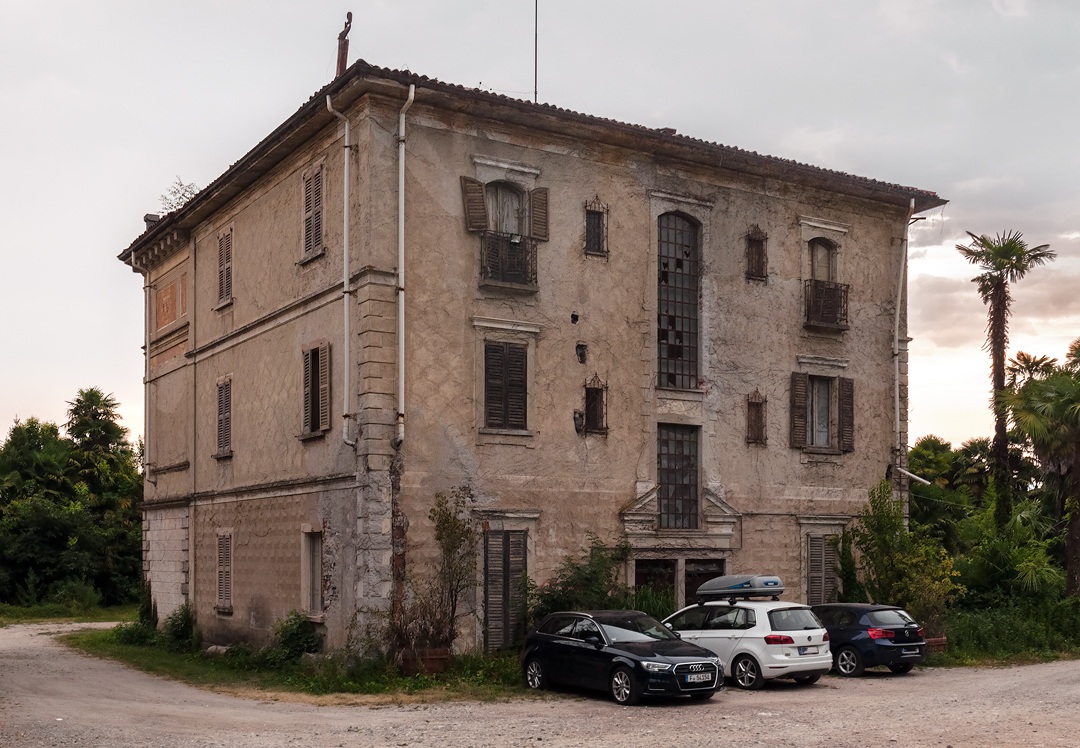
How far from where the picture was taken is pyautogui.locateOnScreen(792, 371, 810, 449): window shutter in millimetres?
27672

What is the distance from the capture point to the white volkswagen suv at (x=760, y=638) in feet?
67.3

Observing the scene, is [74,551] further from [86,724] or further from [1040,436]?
[1040,436]

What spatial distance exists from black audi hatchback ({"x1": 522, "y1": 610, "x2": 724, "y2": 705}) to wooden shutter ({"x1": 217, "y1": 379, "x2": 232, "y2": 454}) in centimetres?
1084

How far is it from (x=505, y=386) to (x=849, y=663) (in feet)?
26.9

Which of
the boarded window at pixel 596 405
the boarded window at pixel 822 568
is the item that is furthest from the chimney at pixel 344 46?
the boarded window at pixel 822 568

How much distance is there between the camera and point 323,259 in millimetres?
24141

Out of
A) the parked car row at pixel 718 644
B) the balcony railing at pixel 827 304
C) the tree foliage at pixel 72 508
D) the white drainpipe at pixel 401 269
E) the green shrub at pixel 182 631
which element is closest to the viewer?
the parked car row at pixel 718 644

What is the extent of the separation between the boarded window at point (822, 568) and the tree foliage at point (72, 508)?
95.2ft

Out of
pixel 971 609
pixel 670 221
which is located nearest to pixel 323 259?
pixel 670 221

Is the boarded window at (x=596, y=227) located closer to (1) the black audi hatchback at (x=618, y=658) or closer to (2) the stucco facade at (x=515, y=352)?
(2) the stucco facade at (x=515, y=352)

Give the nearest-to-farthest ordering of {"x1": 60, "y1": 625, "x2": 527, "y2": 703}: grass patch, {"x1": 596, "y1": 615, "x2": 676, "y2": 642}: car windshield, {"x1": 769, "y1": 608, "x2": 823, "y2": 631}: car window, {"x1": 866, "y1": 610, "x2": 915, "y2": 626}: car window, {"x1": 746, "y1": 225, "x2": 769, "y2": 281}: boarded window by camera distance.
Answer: {"x1": 596, "y1": 615, "x2": 676, "y2": 642}: car windshield < {"x1": 60, "y1": 625, "x2": 527, "y2": 703}: grass patch < {"x1": 769, "y1": 608, "x2": 823, "y2": 631}: car window < {"x1": 866, "y1": 610, "x2": 915, "y2": 626}: car window < {"x1": 746, "y1": 225, "x2": 769, "y2": 281}: boarded window

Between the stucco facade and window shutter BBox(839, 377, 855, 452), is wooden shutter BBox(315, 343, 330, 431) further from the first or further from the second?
window shutter BBox(839, 377, 855, 452)

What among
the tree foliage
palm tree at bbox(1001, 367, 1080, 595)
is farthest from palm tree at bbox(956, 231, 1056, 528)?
the tree foliage

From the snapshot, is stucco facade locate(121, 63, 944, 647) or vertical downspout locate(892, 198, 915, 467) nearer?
stucco facade locate(121, 63, 944, 647)
